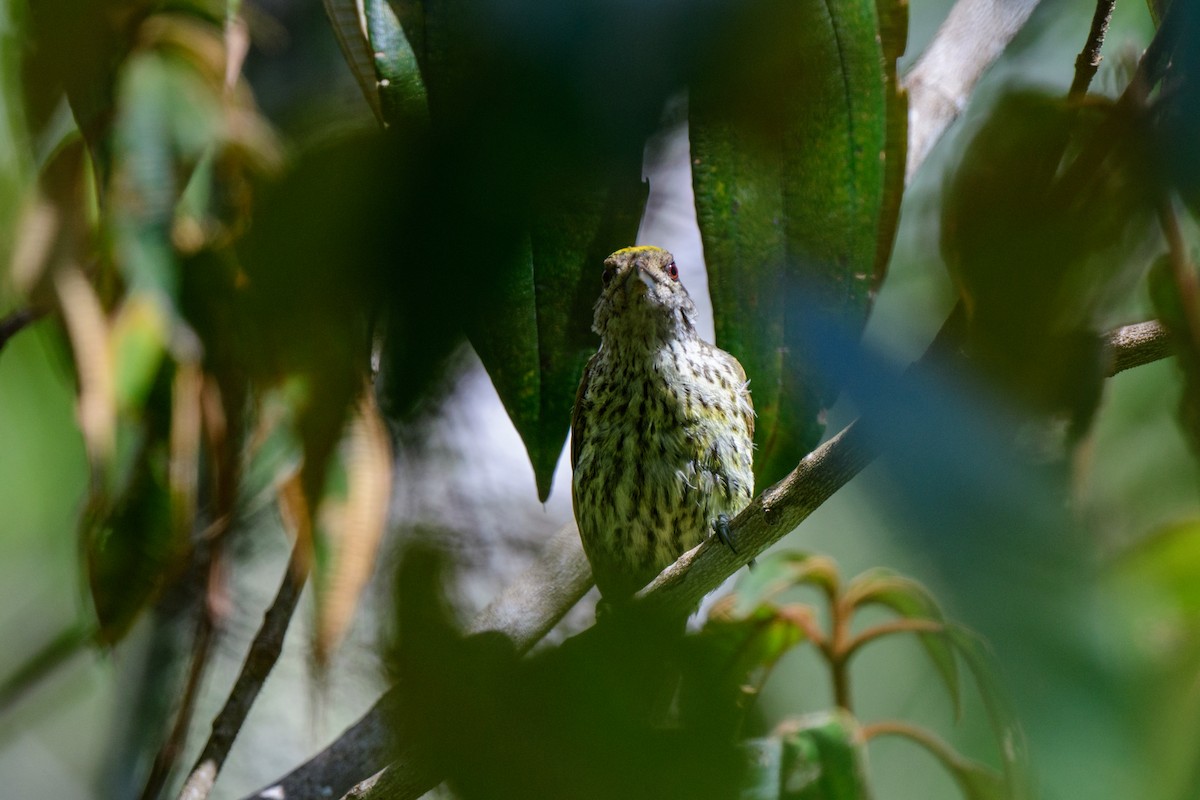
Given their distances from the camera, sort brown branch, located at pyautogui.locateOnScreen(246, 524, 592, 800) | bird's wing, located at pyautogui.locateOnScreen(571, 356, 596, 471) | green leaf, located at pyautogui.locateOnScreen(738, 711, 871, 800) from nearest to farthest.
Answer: green leaf, located at pyautogui.locateOnScreen(738, 711, 871, 800) → brown branch, located at pyautogui.locateOnScreen(246, 524, 592, 800) → bird's wing, located at pyautogui.locateOnScreen(571, 356, 596, 471)

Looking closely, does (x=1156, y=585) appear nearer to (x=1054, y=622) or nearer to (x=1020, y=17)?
(x=1054, y=622)

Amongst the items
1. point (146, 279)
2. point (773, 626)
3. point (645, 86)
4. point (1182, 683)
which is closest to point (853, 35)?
point (645, 86)

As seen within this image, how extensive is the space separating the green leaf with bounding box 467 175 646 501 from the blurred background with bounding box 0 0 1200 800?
0.07 m

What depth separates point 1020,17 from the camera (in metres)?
2.65

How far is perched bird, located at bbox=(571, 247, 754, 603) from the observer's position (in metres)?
2.73

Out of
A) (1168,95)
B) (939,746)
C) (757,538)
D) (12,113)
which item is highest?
(1168,95)

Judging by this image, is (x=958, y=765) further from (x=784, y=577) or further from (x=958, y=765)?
(x=784, y=577)

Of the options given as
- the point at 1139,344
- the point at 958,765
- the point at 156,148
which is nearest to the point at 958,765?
the point at 958,765

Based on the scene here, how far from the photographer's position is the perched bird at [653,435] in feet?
8.95

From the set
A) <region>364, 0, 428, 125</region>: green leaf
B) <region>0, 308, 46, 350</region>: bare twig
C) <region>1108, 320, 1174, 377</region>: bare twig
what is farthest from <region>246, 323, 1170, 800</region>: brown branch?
<region>0, 308, 46, 350</region>: bare twig

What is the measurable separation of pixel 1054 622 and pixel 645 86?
0.46 metres

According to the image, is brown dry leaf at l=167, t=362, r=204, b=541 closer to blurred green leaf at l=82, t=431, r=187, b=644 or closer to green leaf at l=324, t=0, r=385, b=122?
blurred green leaf at l=82, t=431, r=187, b=644

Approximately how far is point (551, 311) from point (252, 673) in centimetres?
103

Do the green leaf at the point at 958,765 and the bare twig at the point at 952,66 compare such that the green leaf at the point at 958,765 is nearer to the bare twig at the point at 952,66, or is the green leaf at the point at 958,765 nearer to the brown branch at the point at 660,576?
the brown branch at the point at 660,576
